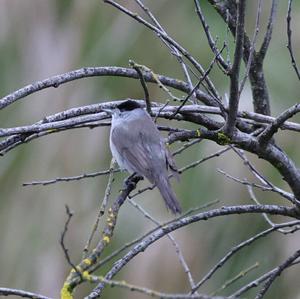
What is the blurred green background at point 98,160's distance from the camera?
5.61 meters

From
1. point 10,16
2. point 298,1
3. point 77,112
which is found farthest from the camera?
point 10,16

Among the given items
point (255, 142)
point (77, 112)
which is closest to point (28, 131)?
point (77, 112)

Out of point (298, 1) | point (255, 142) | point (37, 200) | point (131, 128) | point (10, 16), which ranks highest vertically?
point (10, 16)

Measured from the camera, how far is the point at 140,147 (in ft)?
14.0

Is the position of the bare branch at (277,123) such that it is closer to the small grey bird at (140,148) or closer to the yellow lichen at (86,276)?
the small grey bird at (140,148)

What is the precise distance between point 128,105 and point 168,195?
1.85 ft

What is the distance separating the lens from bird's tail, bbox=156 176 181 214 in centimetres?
353

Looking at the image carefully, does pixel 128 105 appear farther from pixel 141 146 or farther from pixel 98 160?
pixel 98 160

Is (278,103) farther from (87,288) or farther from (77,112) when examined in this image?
(77,112)

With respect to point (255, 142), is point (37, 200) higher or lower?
higher

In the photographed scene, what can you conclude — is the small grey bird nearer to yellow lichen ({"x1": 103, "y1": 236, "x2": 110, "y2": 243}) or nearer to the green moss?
the green moss

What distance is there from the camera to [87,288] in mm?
5820

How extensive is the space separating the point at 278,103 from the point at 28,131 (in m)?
2.92

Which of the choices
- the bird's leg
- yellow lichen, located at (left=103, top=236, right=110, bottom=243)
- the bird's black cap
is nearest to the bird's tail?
the bird's leg
